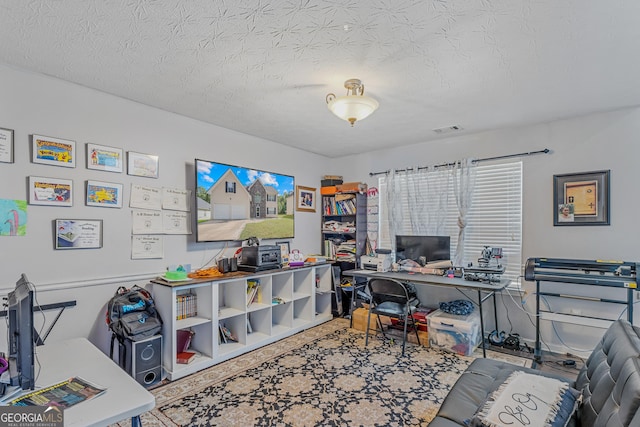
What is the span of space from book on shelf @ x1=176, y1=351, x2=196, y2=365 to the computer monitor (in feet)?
5.32

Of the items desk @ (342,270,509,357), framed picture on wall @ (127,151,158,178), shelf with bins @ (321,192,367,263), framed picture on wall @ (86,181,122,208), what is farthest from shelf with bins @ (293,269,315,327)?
framed picture on wall @ (86,181,122,208)

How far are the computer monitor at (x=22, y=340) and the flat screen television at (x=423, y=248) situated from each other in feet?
11.4

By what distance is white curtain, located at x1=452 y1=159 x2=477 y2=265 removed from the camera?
3.76 metres

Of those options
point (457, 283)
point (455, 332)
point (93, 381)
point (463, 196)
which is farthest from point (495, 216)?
point (93, 381)

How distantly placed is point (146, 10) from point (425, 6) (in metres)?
1.42

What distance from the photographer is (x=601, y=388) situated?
130 centimetres

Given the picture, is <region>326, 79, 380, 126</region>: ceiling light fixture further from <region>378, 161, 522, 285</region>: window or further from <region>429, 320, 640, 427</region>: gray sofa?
<region>378, 161, 522, 285</region>: window

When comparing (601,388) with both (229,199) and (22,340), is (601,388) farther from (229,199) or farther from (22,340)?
(229,199)

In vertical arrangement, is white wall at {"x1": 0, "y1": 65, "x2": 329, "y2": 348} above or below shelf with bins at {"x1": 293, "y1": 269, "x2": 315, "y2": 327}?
above

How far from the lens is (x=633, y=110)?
2.96m

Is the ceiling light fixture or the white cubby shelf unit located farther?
the white cubby shelf unit

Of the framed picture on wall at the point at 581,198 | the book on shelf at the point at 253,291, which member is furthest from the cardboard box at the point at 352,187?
the framed picture on wall at the point at 581,198

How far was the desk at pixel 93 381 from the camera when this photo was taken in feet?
3.64

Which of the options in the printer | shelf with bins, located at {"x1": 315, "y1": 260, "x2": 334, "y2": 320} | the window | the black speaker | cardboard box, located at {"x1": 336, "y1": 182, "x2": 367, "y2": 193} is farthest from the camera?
cardboard box, located at {"x1": 336, "y1": 182, "x2": 367, "y2": 193}
